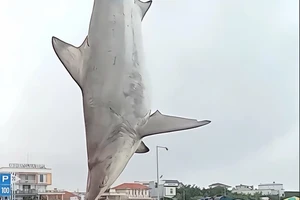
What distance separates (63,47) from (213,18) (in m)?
0.72

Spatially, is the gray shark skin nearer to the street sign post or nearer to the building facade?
the building facade

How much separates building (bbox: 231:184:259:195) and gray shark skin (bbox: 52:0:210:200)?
5.94ft

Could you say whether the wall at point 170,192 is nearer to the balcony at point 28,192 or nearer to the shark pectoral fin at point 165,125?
the balcony at point 28,192

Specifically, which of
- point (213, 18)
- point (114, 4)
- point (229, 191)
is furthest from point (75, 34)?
point (229, 191)

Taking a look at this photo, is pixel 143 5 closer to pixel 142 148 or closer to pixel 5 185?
pixel 142 148

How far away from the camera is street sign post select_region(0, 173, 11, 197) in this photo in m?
3.10

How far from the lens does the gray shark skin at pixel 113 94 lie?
3.24 ft

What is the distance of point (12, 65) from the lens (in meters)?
2.11

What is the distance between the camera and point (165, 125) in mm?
1028

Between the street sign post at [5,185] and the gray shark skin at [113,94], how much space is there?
225cm

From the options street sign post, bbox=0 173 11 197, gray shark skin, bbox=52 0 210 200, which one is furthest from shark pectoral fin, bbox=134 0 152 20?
street sign post, bbox=0 173 11 197

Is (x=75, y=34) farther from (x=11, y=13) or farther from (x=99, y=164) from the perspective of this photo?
(x=99, y=164)

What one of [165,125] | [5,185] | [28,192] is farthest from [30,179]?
[165,125]

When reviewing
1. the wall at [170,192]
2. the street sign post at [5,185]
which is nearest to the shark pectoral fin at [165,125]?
the street sign post at [5,185]
